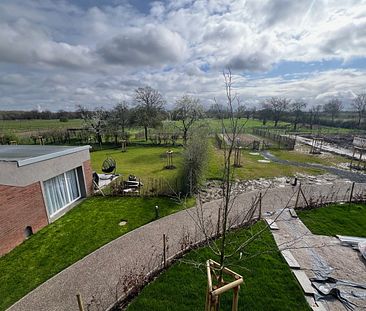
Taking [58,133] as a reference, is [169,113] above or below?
above

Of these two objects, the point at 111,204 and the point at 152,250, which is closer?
the point at 152,250

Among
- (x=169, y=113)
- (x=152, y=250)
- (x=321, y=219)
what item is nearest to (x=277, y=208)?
(x=321, y=219)

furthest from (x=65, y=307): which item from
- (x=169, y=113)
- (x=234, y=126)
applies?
(x=169, y=113)

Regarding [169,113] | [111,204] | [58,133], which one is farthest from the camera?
[169,113]

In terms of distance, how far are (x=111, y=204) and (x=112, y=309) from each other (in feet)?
22.4

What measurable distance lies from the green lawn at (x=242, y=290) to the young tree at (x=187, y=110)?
2758 cm

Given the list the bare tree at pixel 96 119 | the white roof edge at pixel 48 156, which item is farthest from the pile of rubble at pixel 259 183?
the bare tree at pixel 96 119

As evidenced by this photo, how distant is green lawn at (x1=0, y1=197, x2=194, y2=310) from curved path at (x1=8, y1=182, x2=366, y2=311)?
437 mm

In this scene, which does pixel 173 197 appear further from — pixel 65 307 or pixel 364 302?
pixel 364 302

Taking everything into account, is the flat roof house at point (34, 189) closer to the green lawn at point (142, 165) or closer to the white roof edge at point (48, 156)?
the white roof edge at point (48, 156)

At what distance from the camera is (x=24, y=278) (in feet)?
20.4

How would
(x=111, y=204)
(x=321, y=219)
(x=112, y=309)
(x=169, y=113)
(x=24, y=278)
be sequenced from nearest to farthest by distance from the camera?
(x=112, y=309) < (x=24, y=278) < (x=321, y=219) < (x=111, y=204) < (x=169, y=113)

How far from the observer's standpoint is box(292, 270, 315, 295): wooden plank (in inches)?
209

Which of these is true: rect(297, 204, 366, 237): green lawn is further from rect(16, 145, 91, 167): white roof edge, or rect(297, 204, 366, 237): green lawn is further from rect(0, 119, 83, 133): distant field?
rect(0, 119, 83, 133): distant field
